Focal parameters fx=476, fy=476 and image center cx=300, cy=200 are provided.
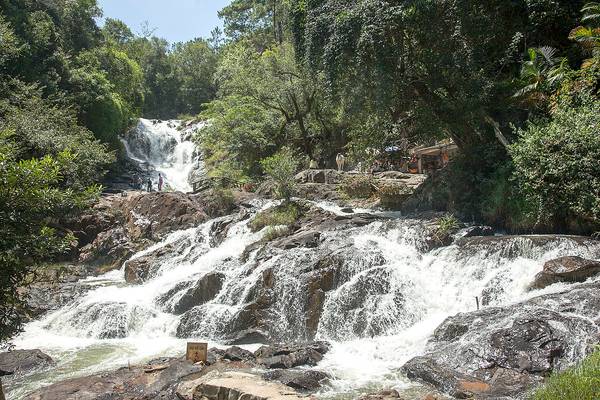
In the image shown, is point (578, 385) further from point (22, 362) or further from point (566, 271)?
point (22, 362)

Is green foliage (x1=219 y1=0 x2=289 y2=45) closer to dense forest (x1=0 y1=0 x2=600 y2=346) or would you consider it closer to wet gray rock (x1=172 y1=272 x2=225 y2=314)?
dense forest (x1=0 y1=0 x2=600 y2=346)

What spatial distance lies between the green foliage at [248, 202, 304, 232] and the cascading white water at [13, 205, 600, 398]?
7.99 ft

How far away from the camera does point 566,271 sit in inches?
384

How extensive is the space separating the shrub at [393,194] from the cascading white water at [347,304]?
450 centimetres

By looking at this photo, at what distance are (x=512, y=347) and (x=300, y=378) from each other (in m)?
3.59

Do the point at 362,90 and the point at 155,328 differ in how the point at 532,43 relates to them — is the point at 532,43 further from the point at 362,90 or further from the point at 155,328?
the point at 155,328

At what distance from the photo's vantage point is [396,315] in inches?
438

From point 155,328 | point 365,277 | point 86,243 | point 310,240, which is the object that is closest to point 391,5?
point 310,240

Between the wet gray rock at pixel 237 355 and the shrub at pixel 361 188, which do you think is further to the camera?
Answer: the shrub at pixel 361 188

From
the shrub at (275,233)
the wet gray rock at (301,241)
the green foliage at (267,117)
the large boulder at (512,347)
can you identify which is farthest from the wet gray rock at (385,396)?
the green foliage at (267,117)

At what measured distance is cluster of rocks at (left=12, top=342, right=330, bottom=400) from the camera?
696cm

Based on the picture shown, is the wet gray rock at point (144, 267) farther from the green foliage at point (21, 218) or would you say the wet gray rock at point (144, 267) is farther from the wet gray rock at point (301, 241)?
the green foliage at point (21, 218)

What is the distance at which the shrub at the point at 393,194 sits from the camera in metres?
19.9

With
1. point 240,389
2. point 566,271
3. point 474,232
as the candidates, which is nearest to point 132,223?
point 474,232
